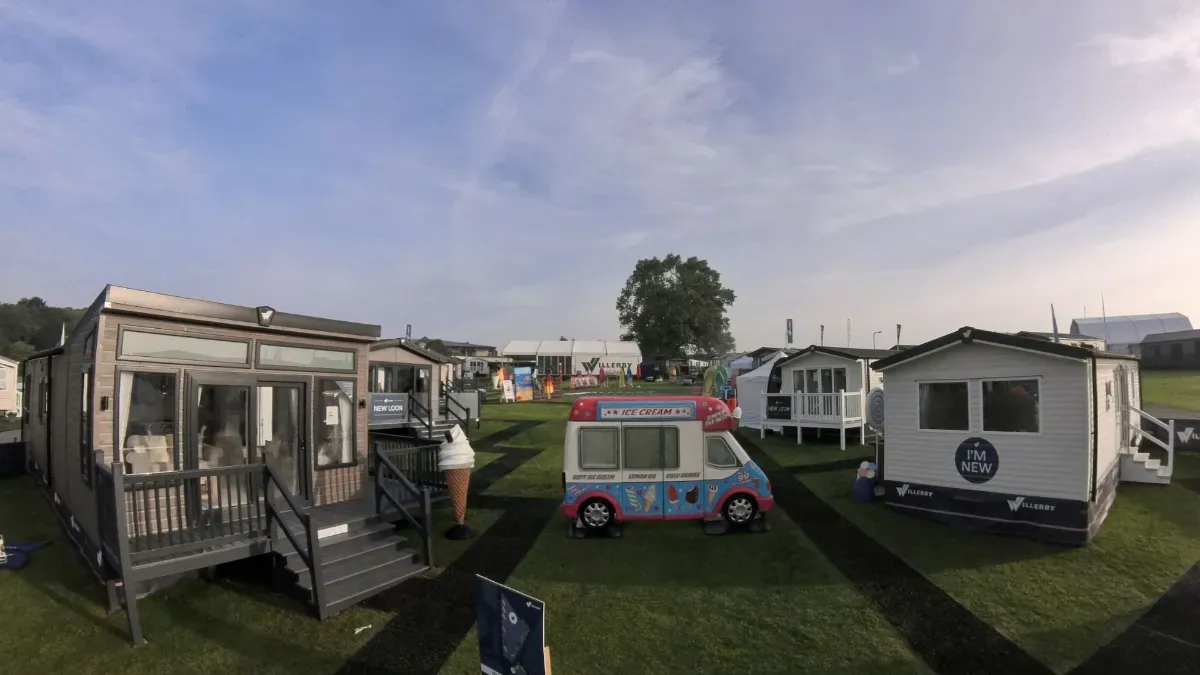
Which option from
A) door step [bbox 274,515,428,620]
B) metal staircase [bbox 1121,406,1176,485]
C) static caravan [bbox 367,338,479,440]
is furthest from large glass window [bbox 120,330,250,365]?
metal staircase [bbox 1121,406,1176,485]

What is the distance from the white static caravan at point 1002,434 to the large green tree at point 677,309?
66.6 m

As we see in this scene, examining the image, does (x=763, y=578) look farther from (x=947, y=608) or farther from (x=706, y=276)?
(x=706, y=276)

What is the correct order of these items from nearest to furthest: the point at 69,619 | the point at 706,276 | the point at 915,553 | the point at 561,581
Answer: the point at 69,619, the point at 561,581, the point at 915,553, the point at 706,276

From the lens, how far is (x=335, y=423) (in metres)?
10.6

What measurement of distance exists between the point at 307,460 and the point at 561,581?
4749 mm

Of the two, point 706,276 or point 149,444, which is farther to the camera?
point 706,276

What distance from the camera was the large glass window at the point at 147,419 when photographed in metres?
8.04

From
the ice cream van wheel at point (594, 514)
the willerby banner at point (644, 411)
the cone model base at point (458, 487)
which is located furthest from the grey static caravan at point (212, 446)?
the willerby banner at point (644, 411)

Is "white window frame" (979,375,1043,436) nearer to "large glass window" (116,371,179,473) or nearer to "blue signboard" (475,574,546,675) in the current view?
"blue signboard" (475,574,546,675)

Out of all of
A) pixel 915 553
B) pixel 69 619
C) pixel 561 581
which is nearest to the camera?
pixel 69 619

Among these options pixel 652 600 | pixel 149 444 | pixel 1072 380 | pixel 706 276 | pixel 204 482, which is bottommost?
pixel 652 600

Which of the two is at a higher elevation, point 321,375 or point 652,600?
point 321,375

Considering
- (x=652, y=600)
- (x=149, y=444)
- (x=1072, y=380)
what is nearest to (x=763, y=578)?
(x=652, y=600)

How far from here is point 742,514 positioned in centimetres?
1117
